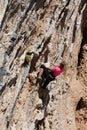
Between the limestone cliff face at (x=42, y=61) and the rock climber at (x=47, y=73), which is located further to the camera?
the rock climber at (x=47, y=73)

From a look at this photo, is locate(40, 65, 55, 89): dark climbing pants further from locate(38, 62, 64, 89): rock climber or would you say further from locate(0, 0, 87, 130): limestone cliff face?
locate(0, 0, 87, 130): limestone cliff face

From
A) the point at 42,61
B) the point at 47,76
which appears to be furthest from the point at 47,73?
the point at 42,61

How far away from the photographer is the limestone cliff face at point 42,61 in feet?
30.7

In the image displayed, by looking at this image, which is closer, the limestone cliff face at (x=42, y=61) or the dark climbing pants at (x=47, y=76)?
the limestone cliff face at (x=42, y=61)

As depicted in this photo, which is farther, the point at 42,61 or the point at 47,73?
the point at 42,61

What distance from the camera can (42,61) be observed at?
43.1 feet

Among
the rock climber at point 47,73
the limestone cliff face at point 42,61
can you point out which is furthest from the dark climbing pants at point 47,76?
the limestone cliff face at point 42,61

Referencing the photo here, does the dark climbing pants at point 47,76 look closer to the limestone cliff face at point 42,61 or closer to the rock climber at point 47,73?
the rock climber at point 47,73

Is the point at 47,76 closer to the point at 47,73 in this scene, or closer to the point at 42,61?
the point at 47,73

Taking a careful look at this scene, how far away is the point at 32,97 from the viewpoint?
1277 cm

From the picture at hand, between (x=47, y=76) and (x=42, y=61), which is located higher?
(x=42, y=61)

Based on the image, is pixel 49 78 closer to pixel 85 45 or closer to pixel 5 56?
pixel 5 56

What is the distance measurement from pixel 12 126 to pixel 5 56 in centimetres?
320

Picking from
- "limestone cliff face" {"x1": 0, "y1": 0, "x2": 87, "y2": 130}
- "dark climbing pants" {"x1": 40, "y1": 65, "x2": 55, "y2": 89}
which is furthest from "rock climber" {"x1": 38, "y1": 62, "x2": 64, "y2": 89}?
"limestone cliff face" {"x1": 0, "y1": 0, "x2": 87, "y2": 130}
